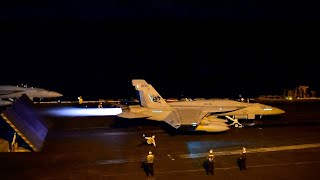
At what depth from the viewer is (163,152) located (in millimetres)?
28156

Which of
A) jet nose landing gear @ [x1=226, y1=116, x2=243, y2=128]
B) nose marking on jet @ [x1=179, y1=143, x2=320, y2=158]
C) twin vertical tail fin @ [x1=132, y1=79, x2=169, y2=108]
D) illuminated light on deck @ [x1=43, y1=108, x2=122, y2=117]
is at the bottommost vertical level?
nose marking on jet @ [x1=179, y1=143, x2=320, y2=158]

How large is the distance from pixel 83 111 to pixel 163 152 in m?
24.3

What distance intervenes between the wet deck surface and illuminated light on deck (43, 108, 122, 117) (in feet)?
18.3

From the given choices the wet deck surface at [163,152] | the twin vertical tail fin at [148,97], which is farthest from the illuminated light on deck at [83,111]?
the twin vertical tail fin at [148,97]

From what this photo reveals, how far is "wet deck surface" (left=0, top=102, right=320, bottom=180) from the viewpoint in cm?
2306

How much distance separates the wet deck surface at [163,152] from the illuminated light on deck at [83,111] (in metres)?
5.59

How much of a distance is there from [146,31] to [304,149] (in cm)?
11664

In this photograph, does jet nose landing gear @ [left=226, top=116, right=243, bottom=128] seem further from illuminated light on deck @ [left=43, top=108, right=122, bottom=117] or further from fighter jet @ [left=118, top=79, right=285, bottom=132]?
illuminated light on deck @ [left=43, top=108, right=122, bottom=117]

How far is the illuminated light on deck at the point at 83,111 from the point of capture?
153 ft

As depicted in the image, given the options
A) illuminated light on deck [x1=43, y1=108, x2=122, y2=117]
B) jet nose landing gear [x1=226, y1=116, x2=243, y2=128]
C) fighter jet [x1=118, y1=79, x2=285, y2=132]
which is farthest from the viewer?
illuminated light on deck [x1=43, y1=108, x2=122, y2=117]

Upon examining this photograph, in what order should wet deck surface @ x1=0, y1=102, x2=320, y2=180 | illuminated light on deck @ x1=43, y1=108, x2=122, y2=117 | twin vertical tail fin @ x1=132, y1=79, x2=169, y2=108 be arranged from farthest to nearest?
1. illuminated light on deck @ x1=43, y1=108, x2=122, y2=117
2. twin vertical tail fin @ x1=132, y1=79, x2=169, y2=108
3. wet deck surface @ x1=0, y1=102, x2=320, y2=180

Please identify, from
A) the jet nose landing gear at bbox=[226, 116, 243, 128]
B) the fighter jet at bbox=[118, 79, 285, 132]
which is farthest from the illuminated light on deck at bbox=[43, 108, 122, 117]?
the jet nose landing gear at bbox=[226, 116, 243, 128]

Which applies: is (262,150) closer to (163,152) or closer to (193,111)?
(163,152)

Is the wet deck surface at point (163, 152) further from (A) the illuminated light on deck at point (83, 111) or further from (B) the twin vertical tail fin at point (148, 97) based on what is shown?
(A) the illuminated light on deck at point (83, 111)
